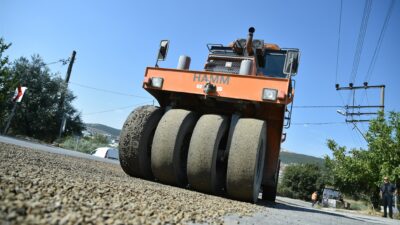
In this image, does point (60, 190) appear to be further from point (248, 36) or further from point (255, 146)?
point (248, 36)

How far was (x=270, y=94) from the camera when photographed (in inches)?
195

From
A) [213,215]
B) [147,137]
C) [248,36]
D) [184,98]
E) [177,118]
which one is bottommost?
[213,215]

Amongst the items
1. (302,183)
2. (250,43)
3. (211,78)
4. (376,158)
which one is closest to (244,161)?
(211,78)

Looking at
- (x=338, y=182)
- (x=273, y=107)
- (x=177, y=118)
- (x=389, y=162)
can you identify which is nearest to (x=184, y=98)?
(x=177, y=118)

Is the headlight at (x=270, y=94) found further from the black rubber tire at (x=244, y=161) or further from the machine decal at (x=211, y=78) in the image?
the machine decal at (x=211, y=78)

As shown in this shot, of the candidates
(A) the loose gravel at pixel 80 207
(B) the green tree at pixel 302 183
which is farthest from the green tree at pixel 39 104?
(B) the green tree at pixel 302 183

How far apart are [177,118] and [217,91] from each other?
2.54 ft

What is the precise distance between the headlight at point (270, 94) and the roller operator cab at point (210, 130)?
0.6 inches

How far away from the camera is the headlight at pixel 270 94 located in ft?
16.1

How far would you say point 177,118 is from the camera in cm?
521

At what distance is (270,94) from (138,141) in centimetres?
226

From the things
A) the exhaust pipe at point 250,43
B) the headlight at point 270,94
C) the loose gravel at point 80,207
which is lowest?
the loose gravel at point 80,207

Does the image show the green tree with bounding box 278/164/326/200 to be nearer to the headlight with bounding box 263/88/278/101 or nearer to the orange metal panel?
the orange metal panel

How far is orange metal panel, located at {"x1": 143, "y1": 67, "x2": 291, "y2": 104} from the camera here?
16.5ft
